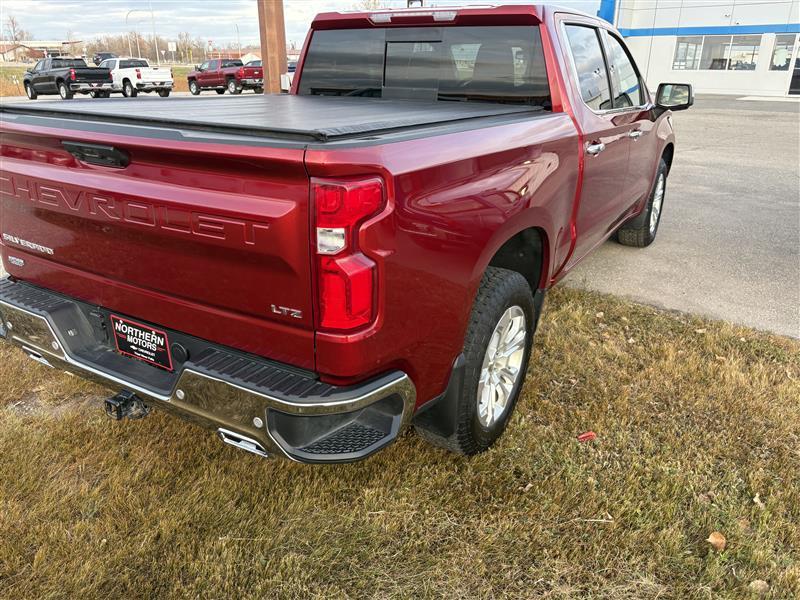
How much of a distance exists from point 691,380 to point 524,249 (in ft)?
4.47

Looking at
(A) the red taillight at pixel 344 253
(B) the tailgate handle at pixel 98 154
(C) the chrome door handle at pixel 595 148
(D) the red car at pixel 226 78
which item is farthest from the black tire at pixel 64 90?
(A) the red taillight at pixel 344 253

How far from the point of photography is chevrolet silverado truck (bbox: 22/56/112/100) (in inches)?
1031

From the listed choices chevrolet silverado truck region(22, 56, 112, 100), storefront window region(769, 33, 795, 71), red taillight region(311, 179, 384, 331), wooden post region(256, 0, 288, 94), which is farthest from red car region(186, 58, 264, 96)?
red taillight region(311, 179, 384, 331)

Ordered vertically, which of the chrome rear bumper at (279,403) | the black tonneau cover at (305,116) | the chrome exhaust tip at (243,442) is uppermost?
the black tonneau cover at (305,116)

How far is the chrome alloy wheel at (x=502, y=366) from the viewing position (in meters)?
2.86

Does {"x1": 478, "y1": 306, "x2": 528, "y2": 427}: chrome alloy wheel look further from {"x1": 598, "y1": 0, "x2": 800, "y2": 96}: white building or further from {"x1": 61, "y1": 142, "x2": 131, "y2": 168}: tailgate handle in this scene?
{"x1": 598, "y1": 0, "x2": 800, "y2": 96}: white building

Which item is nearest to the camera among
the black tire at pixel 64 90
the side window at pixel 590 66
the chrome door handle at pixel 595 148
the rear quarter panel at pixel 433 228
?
the rear quarter panel at pixel 433 228

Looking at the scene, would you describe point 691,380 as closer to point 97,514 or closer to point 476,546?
point 476,546

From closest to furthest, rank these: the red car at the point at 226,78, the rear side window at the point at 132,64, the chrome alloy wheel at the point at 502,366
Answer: the chrome alloy wheel at the point at 502,366
the rear side window at the point at 132,64
the red car at the point at 226,78

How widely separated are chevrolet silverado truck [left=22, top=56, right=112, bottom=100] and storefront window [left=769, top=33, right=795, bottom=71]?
111 feet

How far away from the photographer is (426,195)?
2080 mm

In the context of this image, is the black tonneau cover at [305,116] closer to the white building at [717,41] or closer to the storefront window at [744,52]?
the white building at [717,41]

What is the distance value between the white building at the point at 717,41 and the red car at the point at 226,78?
21.7 m

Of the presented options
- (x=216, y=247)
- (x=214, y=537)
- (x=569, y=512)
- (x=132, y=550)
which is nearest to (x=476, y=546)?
(x=569, y=512)
